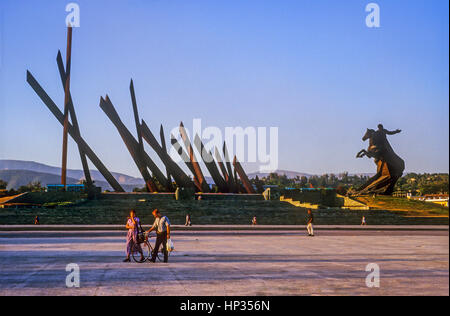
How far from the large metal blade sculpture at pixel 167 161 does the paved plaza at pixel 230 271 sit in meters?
30.1

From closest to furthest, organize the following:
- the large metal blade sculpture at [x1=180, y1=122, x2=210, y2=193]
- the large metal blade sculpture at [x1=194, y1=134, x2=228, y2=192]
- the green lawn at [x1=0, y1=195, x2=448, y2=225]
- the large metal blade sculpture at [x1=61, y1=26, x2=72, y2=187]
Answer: the green lawn at [x1=0, y1=195, x2=448, y2=225] < the large metal blade sculpture at [x1=61, y1=26, x2=72, y2=187] < the large metal blade sculpture at [x1=180, y1=122, x2=210, y2=193] < the large metal blade sculpture at [x1=194, y1=134, x2=228, y2=192]

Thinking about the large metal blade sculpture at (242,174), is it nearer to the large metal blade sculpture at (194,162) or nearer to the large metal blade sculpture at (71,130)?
Result: the large metal blade sculpture at (194,162)

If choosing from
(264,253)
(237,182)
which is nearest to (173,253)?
(264,253)

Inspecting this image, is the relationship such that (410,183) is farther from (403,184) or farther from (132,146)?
(132,146)

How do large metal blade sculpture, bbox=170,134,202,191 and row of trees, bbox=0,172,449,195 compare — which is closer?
row of trees, bbox=0,172,449,195

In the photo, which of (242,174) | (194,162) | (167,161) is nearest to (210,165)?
(194,162)

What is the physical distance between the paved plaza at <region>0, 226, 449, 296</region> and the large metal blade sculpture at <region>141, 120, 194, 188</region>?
1187 inches

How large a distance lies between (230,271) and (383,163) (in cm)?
3636

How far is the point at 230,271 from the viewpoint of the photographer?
1027 cm

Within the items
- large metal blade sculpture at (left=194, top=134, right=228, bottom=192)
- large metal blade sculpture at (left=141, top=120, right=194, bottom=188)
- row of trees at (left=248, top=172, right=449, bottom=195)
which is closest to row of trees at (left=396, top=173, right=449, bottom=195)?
row of trees at (left=248, top=172, right=449, bottom=195)

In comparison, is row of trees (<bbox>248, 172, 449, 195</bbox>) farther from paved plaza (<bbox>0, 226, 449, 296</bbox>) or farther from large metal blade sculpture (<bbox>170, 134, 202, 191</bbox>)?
large metal blade sculpture (<bbox>170, 134, 202, 191</bbox>)

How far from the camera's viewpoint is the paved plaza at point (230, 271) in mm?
7926

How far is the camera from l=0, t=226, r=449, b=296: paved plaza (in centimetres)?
793
